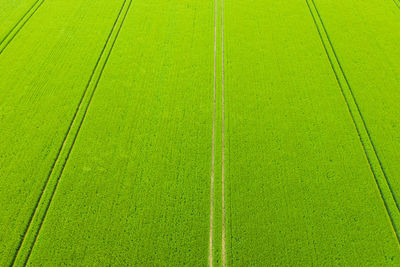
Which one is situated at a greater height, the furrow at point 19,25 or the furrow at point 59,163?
the furrow at point 19,25

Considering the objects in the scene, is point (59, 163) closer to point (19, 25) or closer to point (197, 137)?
point (197, 137)

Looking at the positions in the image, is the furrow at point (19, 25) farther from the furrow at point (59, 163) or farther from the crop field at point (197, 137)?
the furrow at point (59, 163)

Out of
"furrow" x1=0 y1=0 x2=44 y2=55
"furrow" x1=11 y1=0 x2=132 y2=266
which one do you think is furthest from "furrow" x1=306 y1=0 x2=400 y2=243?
"furrow" x1=0 y1=0 x2=44 y2=55

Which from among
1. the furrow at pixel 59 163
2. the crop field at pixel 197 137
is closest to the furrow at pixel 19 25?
the crop field at pixel 197 137

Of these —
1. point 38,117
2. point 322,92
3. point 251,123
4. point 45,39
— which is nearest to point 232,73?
point 251,123

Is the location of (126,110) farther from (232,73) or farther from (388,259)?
(388,259)

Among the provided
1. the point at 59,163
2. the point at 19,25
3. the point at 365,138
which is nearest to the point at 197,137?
the point at 59,163

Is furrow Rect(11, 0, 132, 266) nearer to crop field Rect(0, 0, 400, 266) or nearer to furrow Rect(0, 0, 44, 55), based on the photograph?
crop field Rect(0, 0, 400, 266)
